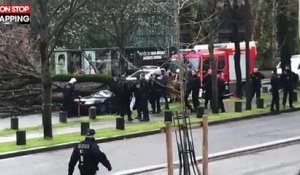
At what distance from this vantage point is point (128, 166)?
1603cm

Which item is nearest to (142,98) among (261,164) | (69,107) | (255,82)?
(69,107)

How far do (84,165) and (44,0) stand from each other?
11.1 meters

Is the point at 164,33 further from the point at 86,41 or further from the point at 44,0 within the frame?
the point at 44,0

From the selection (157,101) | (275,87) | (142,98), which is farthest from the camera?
A: (157,101)

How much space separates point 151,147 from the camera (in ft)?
63.7

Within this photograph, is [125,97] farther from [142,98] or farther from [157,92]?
[157,92]

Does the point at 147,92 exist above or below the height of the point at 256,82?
below

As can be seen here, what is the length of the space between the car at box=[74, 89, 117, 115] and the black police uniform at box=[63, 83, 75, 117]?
1.42 m

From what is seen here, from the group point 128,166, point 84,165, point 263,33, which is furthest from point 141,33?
point 84,165

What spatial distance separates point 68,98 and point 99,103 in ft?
12.1

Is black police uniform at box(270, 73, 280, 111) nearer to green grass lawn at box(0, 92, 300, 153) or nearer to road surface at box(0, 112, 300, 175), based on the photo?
green grass lawn at box(0, 92, 300, 153)

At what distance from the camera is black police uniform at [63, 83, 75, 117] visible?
98.1ft

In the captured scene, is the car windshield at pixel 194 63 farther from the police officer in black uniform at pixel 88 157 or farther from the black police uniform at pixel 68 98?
the police officer in black uniform at pixel 88 157

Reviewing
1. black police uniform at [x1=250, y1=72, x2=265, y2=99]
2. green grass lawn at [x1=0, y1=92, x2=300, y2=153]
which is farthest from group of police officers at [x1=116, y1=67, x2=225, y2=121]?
black police uniform at [x1=250, y1=72, x2=265, y2=99]
